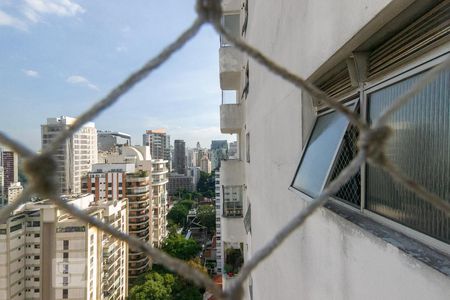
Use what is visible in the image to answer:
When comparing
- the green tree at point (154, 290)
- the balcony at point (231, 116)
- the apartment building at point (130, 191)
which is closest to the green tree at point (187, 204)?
the apartment building at point (130, 191)

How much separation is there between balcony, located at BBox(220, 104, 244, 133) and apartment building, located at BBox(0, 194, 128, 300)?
1389 centimetres

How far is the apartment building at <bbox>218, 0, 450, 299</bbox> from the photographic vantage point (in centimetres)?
81

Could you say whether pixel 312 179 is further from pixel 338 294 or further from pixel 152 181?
pixel 152 181

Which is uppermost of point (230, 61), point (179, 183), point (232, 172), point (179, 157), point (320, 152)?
point (230, 61)

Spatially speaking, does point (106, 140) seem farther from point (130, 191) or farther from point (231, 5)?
point (231, 5)

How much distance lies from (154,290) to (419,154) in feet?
72.2

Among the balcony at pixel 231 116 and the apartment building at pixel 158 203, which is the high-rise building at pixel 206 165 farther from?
the balcony at pixel 231 116

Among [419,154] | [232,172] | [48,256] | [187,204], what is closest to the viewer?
[419,154]

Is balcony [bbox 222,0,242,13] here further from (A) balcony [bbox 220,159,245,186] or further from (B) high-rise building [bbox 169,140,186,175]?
(B) high-rise building [bbox 169,140,186,175]

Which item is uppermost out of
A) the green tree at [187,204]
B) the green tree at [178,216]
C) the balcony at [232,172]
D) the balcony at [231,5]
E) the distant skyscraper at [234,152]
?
the balcony at [231,5]

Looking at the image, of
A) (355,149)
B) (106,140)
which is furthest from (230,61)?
(106,140)

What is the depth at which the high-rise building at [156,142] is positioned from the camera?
59.8m

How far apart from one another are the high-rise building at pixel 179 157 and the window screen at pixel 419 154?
72427mm

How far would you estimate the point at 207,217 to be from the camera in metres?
39.3
